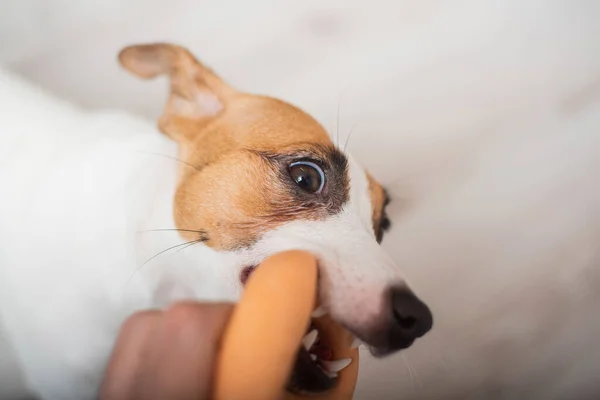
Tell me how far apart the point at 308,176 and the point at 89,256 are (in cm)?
27

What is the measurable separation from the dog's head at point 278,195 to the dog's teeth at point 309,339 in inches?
1.1

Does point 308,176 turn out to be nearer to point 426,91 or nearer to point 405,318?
point 405,318

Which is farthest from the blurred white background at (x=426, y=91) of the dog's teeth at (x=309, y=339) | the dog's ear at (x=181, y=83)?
the dog's teeth at (x=309, y=339)

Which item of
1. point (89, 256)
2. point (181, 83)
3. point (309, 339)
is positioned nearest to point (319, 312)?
point (309, 339)

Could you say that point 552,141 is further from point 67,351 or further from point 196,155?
point 67,351

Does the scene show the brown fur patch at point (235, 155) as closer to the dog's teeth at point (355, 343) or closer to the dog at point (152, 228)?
the dog at point (152, 228)

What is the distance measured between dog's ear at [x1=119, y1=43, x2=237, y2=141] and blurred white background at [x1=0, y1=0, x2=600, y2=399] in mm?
20

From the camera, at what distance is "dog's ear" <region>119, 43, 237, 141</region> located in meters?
0.75

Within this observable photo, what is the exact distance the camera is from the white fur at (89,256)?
59cm

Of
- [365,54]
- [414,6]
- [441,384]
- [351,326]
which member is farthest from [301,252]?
[414,6]

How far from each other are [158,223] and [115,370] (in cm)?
18

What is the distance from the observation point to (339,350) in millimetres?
575

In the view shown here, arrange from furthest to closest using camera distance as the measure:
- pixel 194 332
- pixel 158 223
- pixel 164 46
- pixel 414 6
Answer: pixel 414 6, pixel 164 46, pixel 158 223, pixel 194 332

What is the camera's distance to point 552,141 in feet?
2.80
